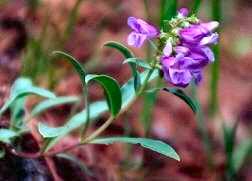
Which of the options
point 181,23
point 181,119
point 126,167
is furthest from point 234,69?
point 181,23

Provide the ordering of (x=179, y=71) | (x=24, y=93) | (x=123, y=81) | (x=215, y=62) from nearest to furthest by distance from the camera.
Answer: (x=179, y=71) → (x=24, y=93) → (x=215, y=62) → (x=123, y=81)

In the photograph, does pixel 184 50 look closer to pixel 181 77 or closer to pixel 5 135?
pixel 181 77

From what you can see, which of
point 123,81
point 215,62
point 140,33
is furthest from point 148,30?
point 123,81

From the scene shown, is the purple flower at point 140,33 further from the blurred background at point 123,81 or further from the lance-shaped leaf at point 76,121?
the blurred background at point 123,81

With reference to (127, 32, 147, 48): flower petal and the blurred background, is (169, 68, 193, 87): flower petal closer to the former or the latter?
(127, 32, 147, 48): flower petal

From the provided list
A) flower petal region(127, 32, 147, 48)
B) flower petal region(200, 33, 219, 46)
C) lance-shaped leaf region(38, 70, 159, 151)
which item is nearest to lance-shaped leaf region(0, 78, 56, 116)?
lance-shaped leaf region(38, 70, 159, 151)

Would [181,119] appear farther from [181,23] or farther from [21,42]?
[181,23]

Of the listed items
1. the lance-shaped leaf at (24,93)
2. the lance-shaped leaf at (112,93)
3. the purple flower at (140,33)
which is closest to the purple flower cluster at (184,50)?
the purple flower at (140,33)
